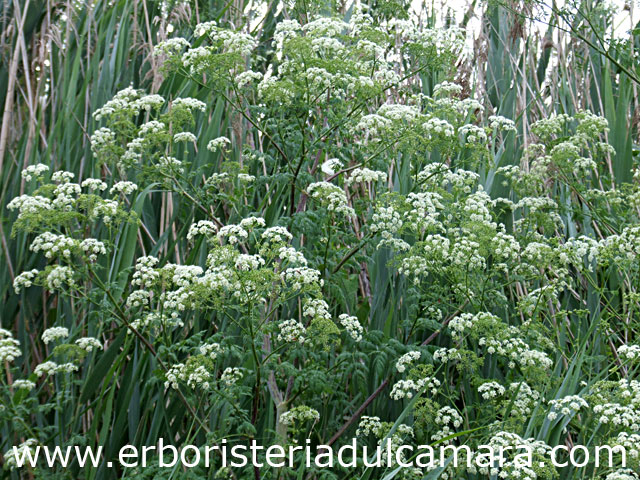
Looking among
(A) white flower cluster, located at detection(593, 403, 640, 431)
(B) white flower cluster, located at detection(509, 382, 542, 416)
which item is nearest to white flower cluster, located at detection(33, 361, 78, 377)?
(B) white flower cluster, located at detection(509, 382, 542, 416)

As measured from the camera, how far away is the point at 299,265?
2.38m

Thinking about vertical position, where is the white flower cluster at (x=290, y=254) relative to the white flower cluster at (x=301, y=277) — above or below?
above

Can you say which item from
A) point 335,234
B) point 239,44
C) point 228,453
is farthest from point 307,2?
point 228,453

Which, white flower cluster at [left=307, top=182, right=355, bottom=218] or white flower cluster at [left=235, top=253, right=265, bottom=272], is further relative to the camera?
white flower cluster at [left=307, top=182, right=355, bottom=218]

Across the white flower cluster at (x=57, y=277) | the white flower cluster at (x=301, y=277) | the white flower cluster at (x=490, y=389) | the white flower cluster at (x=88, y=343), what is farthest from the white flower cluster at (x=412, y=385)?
the white flower cluster at (x=57, y=277)

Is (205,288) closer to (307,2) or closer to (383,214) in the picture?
(383,214)

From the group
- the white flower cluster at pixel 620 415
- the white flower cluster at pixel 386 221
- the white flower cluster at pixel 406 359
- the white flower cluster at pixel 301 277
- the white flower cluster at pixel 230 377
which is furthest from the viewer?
the white flower cluster at pixel 386 221

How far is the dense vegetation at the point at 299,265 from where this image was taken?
2.32m

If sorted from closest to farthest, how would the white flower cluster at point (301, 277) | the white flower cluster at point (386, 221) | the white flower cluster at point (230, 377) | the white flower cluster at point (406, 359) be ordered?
the white flower cluster at point (301, 277) → the white flower cluster at point (230, 377) → the white flower cluster at point (406, 359) → the white flower cluster at point (386, 221)

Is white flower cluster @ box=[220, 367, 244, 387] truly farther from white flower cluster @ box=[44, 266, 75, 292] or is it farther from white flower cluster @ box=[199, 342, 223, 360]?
white flower cluster @ box=[44, 266, 75, 292]

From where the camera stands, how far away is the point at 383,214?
8.23ft

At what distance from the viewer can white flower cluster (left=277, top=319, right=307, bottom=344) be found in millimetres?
2285

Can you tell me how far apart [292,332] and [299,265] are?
218 millimetres

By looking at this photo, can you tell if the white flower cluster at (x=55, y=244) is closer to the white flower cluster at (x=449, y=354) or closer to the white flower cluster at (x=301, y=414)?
the white flower cluster at (x=301, y=414)
